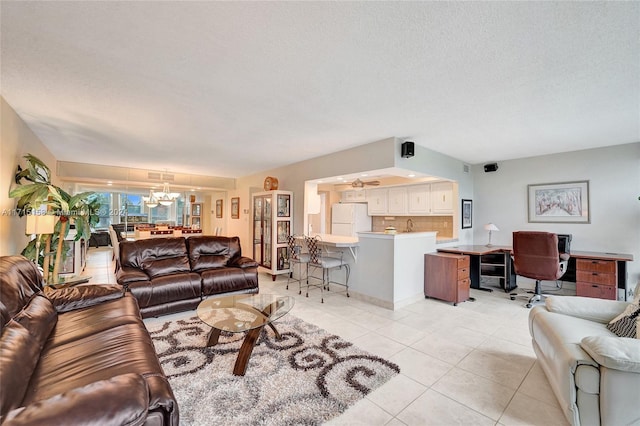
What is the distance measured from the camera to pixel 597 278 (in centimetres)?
396

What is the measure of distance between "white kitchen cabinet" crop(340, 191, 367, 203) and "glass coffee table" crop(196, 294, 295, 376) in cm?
439

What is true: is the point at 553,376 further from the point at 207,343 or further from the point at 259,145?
Result: the point at 259,145

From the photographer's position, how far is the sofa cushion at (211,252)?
420cm

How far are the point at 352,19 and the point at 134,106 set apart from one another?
2.48m

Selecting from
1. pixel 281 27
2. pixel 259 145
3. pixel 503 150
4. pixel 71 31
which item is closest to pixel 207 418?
pixel 281 27

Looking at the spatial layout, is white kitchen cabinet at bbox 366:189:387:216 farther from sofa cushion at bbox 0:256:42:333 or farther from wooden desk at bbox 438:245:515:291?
sofa cushion at bbox 0:256:42:333

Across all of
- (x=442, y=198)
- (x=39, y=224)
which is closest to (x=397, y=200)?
(x=442, y=198)

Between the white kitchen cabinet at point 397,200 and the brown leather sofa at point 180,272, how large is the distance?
349cm

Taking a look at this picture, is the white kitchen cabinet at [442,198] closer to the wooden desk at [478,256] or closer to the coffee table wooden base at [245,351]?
the wooden desk at [478,256]

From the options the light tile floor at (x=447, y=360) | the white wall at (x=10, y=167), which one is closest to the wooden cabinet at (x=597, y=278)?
the light tile floor at (x=447, y=360)

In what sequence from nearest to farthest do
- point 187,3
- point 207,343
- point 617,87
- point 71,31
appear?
point 187,3
point 71,31
point 617,87
point 207,343

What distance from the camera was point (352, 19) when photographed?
1.58 metres

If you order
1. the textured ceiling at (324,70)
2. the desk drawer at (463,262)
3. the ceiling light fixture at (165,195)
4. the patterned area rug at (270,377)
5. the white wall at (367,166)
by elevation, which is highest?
the textured ceiling at (324,70)

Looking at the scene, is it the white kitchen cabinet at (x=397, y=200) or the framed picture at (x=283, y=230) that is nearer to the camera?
the framed picture at (x=283, y=230)
